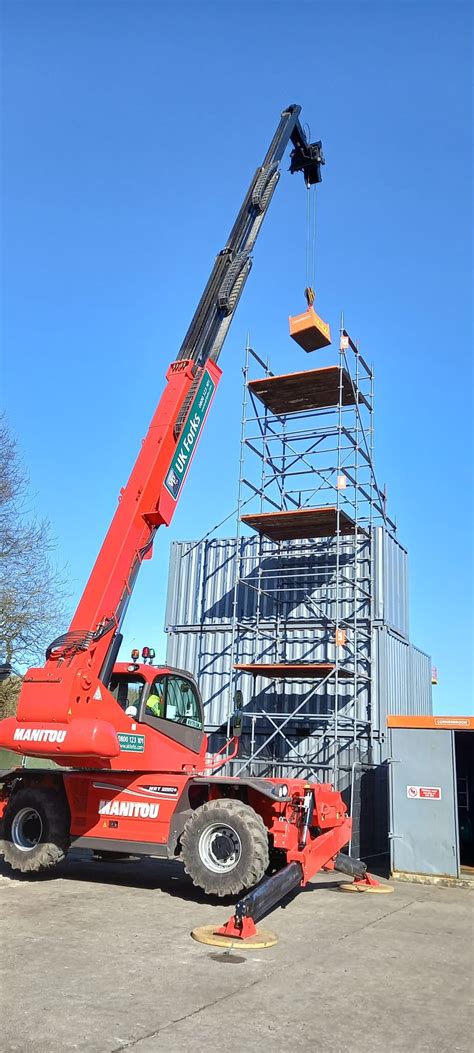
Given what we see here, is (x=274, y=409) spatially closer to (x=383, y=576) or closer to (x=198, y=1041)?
(x=383, y=576)

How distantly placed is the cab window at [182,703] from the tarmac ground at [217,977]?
7.43ft

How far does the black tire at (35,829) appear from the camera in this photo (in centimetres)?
1038

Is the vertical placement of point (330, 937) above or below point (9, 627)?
below

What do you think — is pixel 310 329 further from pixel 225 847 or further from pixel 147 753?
pixel 225 847

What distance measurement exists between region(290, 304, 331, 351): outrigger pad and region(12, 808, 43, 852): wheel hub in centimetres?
971

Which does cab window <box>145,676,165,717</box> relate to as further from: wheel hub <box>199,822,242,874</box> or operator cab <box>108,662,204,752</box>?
wheel hub <box>199,822,242,874</box>

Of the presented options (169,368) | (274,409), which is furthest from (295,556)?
(169,368)

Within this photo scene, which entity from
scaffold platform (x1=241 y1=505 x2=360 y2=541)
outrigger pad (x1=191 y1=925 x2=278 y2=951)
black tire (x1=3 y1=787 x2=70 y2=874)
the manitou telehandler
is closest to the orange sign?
the manitou telehandler

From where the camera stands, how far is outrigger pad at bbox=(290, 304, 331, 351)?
14953 mm

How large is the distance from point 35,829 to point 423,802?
Result: 6287mm

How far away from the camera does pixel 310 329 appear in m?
15.0

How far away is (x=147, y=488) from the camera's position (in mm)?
10422

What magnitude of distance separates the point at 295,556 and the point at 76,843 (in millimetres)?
9396

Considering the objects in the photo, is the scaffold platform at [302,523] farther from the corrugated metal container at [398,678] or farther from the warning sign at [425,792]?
the warning sign at [425,792]
